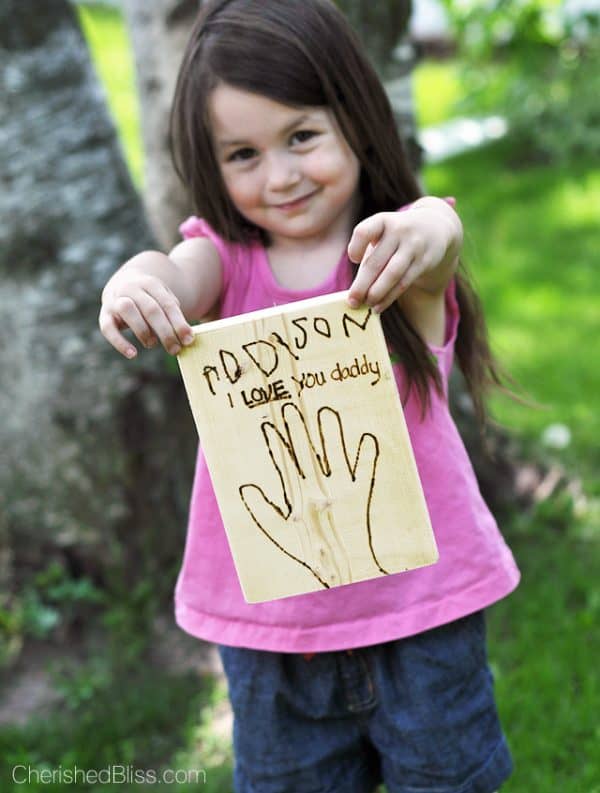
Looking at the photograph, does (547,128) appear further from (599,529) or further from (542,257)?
(599,529)

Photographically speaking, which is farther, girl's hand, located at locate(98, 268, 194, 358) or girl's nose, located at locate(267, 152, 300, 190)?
girl's nose, located at locate(267, 152, 300, 190)

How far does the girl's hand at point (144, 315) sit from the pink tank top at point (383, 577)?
0.94 feet

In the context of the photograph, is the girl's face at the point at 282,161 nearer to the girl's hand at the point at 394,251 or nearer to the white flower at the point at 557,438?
the girl's hand at the point at 394,251

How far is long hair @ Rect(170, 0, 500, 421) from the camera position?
1.72 meters

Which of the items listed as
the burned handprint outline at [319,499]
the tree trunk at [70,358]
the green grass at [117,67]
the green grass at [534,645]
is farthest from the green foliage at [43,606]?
the green grass at [117,67]

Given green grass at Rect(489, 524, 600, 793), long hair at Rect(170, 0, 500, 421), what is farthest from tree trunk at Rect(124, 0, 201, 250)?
green grass at Rect(489, 524, 600, 793)

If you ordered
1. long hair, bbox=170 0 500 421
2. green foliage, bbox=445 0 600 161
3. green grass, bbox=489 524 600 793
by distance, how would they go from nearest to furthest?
long hair, bbox=170 0 500 421 → green grass, bbox=489 524 600 793 → green foliage, bbox=445 0 600 161

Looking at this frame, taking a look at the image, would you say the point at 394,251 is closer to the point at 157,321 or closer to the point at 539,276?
the point at 157,321

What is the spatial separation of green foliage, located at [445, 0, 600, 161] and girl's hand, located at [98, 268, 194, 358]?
495 cm

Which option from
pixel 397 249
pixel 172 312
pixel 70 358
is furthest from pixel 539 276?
pixel 172 312

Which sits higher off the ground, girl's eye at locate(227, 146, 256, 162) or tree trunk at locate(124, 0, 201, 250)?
girl's eye at locate(227, 146, 256, 162)

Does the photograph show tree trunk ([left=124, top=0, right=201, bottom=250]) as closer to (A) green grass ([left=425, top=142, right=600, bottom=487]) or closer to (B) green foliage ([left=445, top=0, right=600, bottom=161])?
(A) green grass ([left=425, top=142, right=600, bottom=487])

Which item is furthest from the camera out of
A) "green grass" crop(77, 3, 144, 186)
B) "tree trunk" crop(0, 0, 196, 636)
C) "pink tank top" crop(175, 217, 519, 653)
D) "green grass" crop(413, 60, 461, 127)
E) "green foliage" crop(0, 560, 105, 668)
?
"green grass" crop(413, 60, 461, 127)

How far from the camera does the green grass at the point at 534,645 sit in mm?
2582
